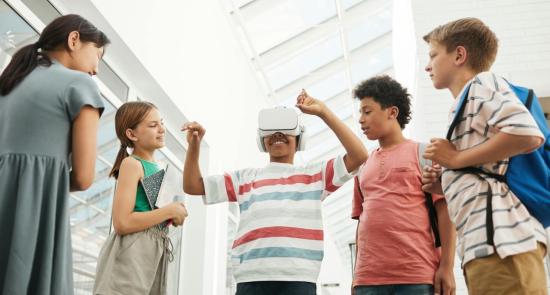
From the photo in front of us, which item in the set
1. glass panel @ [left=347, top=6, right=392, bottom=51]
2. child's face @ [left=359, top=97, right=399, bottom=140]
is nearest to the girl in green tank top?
child's face @ [left=359, top=97, right=399, bottom=140]

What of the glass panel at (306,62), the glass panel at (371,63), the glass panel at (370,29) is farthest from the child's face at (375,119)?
the glass panel at (371,63)

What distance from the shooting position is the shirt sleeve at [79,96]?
112 cm

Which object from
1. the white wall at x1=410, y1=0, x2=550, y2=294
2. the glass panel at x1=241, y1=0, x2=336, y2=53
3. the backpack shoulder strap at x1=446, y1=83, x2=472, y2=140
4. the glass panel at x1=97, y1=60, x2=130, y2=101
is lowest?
the backpack shoulder strap at x1=446, y1=83, x2=472, y2=140

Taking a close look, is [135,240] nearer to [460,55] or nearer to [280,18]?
[460,55]

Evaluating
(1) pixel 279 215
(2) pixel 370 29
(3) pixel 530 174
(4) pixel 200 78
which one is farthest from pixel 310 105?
(2) pixel 370 29

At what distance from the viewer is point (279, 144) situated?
178 centimetres

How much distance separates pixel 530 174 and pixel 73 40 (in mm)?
1166

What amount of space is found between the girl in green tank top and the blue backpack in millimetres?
914

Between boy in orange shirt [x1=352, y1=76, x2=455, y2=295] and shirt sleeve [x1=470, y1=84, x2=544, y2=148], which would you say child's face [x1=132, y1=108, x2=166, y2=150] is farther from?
shirt sleeve [x1=470, y1=84, x2=544, y2=148]

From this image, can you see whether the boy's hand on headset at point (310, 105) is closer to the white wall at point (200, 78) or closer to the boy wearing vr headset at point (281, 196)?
the boy wearing vr headset at point (281, 196)

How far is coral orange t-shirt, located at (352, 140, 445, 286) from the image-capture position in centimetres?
163

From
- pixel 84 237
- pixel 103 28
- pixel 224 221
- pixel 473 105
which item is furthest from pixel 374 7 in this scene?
pixel 473 105

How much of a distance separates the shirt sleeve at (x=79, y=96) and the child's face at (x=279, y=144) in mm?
738

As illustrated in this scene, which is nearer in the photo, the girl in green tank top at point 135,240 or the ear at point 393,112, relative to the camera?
the girl in green tank top at point 135,240
